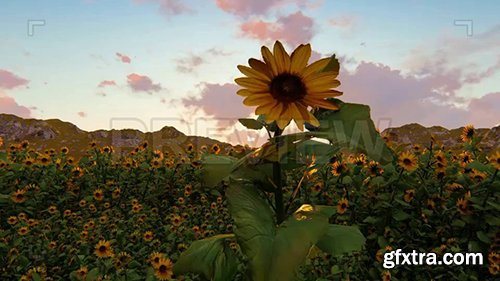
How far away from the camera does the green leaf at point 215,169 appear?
75.4 inches

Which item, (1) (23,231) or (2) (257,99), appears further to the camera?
(1) (23,231)

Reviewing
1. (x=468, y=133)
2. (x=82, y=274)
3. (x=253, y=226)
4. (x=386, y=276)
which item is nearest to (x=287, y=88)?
(x=253, y=226)

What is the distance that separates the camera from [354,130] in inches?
73.3

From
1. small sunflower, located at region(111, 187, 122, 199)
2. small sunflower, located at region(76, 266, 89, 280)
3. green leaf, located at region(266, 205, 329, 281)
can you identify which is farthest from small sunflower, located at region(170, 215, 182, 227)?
green leaf, located at region(266, 205, 329, 281)

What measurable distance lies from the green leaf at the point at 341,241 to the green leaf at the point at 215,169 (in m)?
0.52

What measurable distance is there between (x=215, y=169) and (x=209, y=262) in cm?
45

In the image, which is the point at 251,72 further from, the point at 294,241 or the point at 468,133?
the point at 468,133

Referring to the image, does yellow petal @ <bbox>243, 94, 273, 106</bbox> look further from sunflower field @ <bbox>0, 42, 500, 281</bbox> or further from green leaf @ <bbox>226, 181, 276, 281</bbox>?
green leaf @ <bbox>226, 181, 276, 281</bbox>

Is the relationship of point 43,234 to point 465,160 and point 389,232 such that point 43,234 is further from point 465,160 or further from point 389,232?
point 465,160

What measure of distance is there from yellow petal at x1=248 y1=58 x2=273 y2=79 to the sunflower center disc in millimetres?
52

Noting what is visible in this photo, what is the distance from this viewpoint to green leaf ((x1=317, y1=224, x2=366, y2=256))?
6.56ft

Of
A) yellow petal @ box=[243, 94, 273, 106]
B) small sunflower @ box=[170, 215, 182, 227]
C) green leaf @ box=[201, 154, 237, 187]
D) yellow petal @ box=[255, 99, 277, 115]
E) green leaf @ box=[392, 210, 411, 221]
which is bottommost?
small sunflower @ box=[170, 215, 182, 227]

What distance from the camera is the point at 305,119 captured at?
1.86 m

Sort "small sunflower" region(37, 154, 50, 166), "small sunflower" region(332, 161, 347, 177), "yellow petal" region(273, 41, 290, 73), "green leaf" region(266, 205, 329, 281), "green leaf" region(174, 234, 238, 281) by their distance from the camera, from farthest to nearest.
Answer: "small sunflower" region(37, 154, 50, 166)
"small sunflower" region(332, 161, 347, 177)
"green leaf" region(174, 234, 238, 281)
"yellow petal" region(273, 41, 290, 73)
"green leaf" region(266, 205, 329, 281)
